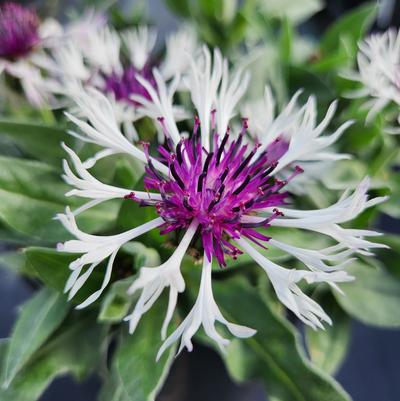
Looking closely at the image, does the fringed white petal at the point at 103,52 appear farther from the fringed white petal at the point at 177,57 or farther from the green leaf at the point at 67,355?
the green leaf at the point at 67,355

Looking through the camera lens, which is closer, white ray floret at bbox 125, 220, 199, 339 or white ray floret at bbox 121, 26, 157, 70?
white ray floret at bbox 125, 220, 199, 339

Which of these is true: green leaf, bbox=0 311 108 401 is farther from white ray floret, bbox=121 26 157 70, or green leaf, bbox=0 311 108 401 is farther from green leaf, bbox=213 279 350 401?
white ray floret, bbox=121 26 157 70

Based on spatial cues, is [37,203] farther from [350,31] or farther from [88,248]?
[350,31]

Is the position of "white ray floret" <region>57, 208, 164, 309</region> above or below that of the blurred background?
above

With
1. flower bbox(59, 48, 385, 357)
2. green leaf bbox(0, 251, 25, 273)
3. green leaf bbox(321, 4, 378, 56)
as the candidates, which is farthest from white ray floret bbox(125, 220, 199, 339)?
green leaf bbox(321, 4, 378, 56)

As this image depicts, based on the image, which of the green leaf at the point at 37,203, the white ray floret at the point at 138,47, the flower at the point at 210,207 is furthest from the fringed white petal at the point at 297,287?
the white ray floret at the point at 138,47

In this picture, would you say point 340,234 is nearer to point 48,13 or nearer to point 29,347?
point 29,347

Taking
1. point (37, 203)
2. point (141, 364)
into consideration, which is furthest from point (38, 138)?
point (141, 364)
